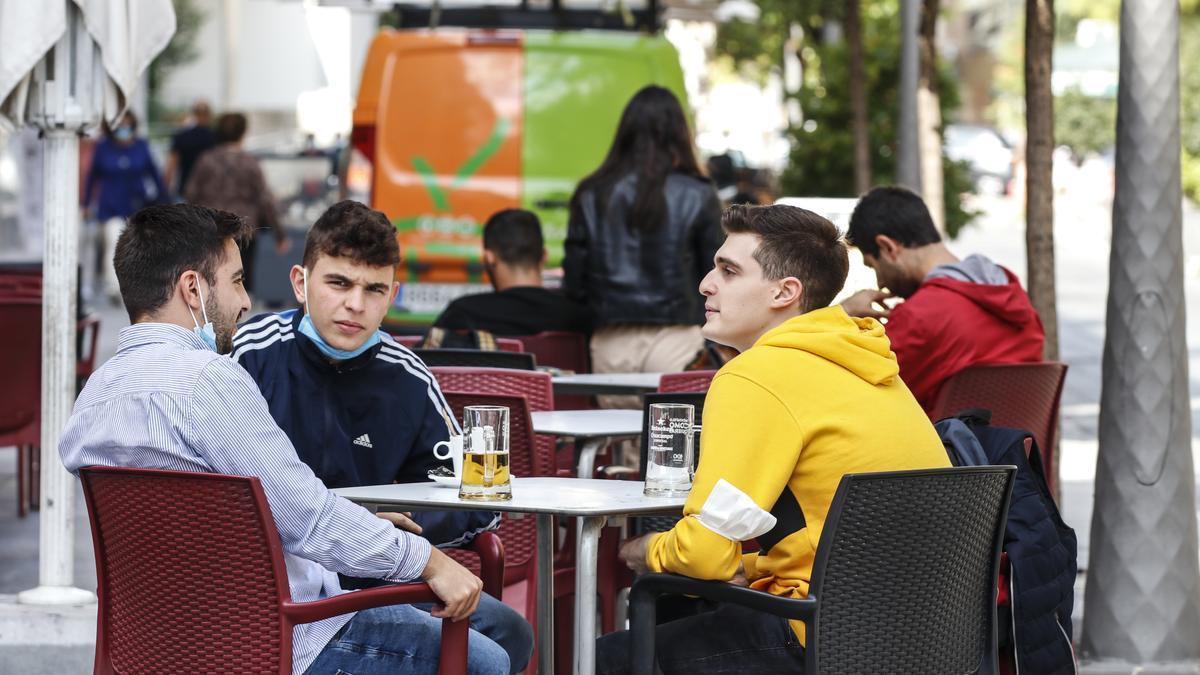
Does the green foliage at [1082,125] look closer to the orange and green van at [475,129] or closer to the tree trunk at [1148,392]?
the orange and green van at [475,129]

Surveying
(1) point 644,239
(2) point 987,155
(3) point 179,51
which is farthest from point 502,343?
(3) point 179,51

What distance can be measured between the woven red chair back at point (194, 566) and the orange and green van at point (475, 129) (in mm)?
7083

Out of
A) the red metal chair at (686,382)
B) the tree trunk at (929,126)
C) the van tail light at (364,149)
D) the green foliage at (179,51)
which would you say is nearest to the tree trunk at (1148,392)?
the red metal chair at (686,382)

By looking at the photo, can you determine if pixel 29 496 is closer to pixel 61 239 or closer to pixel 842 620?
pixel 61 239

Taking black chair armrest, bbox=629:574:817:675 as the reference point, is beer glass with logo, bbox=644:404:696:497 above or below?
above

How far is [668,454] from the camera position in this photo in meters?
4.06

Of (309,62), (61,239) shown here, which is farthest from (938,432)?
(309,62)

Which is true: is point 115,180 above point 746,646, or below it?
above

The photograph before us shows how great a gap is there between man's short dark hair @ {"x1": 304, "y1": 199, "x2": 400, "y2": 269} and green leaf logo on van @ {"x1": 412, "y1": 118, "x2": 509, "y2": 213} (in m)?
6.46

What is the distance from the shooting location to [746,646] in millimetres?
3689

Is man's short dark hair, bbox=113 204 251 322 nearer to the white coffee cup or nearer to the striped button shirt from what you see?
the striped button shirt

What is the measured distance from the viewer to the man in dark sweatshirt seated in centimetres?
721

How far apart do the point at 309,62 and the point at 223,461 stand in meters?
59.2

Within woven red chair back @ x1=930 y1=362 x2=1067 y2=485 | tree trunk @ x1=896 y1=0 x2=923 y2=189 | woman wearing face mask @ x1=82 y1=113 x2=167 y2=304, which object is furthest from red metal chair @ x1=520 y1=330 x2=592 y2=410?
woman wearing face mask @ x1=82 y1=113 x2=167 y2=304
